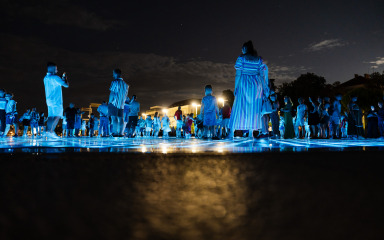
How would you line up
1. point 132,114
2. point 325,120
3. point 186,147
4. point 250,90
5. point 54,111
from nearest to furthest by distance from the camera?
point 186,147 → point 250,90 → point 54,111 → point 132,114 → point 325,120

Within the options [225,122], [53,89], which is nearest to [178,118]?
[225,122]

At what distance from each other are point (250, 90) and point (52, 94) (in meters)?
5.14

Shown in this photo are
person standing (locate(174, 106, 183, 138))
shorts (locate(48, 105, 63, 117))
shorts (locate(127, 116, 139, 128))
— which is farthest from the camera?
person standing (locate(174, 106, 183, 138))

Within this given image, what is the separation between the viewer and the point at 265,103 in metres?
7.29

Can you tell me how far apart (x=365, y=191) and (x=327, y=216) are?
46 cm

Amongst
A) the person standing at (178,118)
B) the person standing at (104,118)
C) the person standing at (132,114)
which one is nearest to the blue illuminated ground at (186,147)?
the person standing at (132,114)

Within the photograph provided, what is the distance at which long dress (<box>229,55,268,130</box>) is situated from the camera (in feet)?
23.2

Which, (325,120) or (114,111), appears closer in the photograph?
(114,111)

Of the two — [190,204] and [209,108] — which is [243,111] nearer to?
[209,108]

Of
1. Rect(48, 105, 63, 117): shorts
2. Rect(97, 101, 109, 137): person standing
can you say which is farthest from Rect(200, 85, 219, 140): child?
Rect(97, 101, 109, 137): person standing

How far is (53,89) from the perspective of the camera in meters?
7.81

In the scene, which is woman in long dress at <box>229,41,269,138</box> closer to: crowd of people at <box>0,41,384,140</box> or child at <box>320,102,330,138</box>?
crowd of people at <box>0,41,384,140</box>

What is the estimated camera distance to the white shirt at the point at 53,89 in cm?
770

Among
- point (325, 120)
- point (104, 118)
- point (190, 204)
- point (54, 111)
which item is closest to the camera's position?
point (190, 204)
